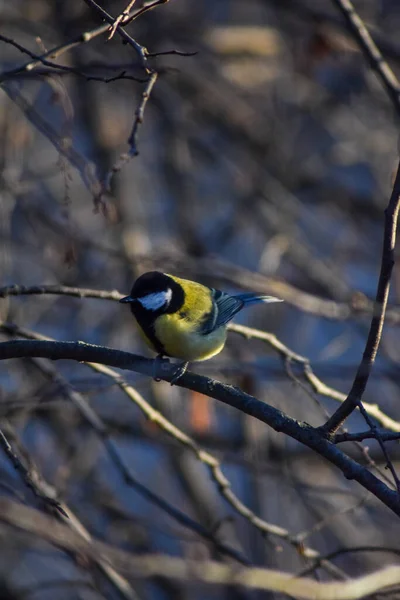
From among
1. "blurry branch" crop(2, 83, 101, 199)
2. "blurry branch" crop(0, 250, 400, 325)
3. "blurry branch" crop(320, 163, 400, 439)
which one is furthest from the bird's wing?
"blurry branch" crop(320, 163, 400, 439)

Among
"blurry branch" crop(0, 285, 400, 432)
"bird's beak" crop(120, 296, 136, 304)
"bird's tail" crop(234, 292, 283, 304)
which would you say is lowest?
"blurry branch" crop(0, 285, 400, 432)

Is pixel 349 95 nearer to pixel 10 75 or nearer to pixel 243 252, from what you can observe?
pixel 243 252

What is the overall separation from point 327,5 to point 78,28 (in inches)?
80.3

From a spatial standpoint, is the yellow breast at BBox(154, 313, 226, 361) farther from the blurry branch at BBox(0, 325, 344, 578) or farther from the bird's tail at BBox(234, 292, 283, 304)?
the bird's tail at BBox(234, 292, 283, 304)

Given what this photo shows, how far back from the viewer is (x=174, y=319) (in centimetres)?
337

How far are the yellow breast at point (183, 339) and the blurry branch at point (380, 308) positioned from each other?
1169 millimetres

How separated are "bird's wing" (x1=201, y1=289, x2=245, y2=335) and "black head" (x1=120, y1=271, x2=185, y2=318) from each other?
0.16 meters

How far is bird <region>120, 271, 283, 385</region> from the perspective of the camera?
3.26 m

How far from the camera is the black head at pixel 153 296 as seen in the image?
322 cm

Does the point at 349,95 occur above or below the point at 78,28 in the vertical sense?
above

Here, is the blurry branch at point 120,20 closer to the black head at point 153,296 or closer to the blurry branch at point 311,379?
the black head at point 153,296

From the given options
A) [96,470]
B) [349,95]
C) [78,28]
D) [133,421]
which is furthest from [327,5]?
[96,470]

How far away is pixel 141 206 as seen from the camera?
6.79 meters

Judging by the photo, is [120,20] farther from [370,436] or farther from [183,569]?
[183,569]
